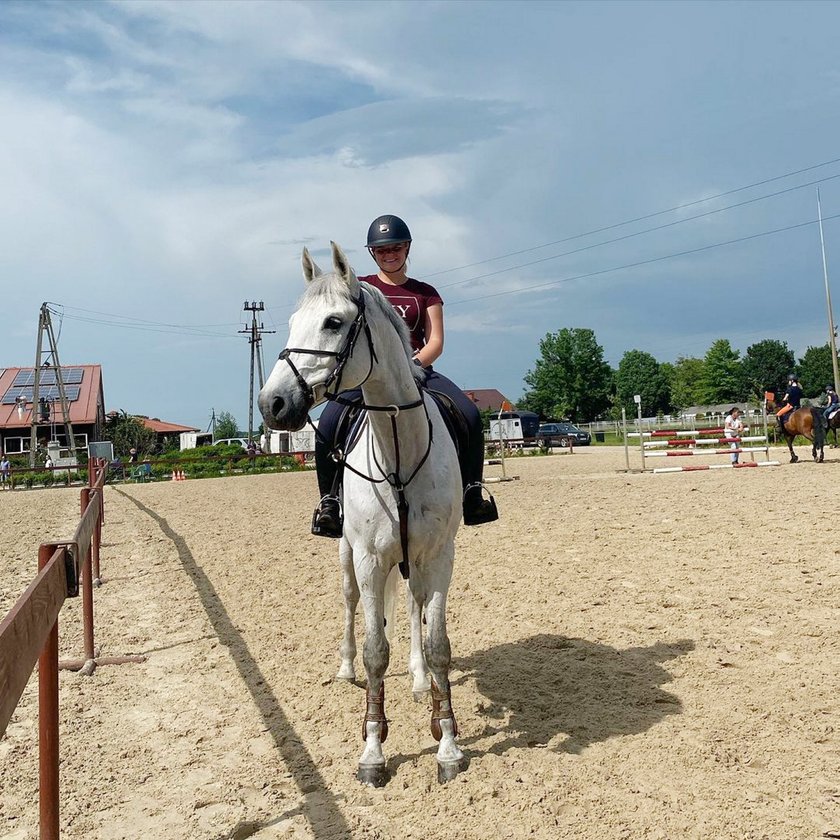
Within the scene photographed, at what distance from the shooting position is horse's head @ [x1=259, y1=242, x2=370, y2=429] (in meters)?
3.12

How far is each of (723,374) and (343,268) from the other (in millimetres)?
96611

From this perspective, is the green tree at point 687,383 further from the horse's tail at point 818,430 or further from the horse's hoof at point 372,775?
the horse's hoof at point 372,775

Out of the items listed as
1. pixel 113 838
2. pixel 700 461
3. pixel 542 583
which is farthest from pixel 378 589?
pixel 700 461

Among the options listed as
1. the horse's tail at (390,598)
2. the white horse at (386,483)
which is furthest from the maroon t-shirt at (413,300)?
the horse's tail at (390,598)

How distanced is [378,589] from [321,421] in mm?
1313

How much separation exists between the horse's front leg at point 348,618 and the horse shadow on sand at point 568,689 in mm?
780

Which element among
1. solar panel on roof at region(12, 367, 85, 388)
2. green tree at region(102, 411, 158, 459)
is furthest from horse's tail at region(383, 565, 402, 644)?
solar panel on roof at region(12, 367, 85, 388)

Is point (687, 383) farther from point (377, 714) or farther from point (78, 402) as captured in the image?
point (377, 714)

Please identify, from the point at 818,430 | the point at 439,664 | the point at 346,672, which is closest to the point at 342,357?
the point at 439,664

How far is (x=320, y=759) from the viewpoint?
3955 mm

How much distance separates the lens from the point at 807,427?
2058cm

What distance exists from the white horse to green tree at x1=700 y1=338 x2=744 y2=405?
3760 inches

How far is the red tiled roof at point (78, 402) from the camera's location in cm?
5309

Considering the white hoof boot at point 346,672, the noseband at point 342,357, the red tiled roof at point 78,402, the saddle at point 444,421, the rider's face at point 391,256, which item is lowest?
the white hoof boot at point 346,672
